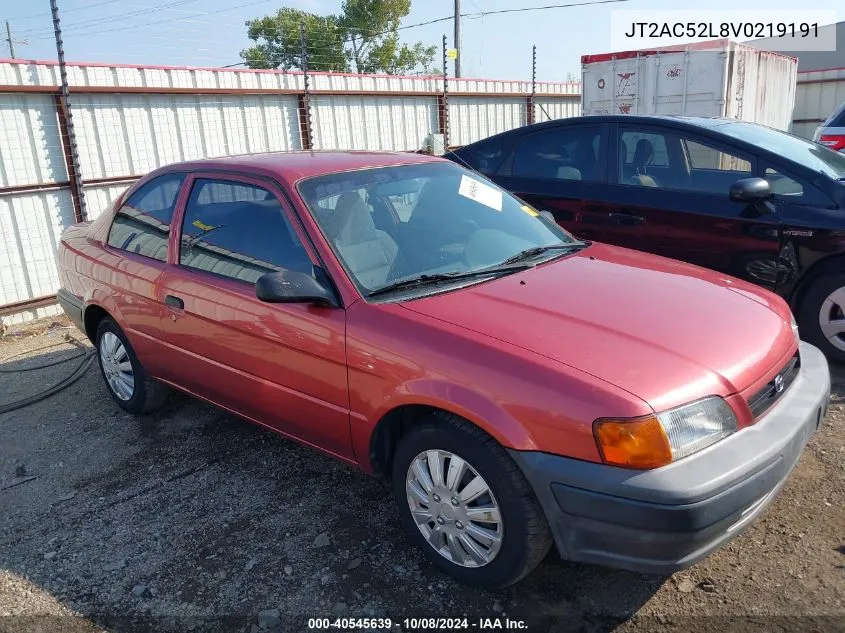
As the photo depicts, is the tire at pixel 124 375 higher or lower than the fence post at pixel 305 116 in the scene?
lower

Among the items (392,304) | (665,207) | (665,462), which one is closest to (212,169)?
(392,304)

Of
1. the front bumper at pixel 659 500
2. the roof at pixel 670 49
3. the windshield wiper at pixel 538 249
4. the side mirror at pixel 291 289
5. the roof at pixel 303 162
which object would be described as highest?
the roof at pixel 670 49

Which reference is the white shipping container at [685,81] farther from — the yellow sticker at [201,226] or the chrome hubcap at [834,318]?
the yellow sticker at [201,226]

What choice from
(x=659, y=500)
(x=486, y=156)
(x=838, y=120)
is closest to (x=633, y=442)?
(x=659, y=500)

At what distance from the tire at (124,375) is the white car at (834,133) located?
8.01m

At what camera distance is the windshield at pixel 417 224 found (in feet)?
10.1

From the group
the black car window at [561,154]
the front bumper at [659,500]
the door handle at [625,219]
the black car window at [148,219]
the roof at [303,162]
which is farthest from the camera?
the black car window at [561,154]

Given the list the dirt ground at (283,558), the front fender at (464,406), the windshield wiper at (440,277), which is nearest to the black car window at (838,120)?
the dirt ground at (283,558)

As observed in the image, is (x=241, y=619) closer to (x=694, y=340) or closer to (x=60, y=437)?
(x=694, y=340)

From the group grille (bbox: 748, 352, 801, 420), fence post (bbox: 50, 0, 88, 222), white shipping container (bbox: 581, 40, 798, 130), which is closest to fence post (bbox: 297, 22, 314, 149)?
fence post (bbox: 50, 0, 88, 222)

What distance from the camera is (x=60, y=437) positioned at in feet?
14.3

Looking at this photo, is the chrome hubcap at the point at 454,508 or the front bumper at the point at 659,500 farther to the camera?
the chrome hubcap at the point at 454,508

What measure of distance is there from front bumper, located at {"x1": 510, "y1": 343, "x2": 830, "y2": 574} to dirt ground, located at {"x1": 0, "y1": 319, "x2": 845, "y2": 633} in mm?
420

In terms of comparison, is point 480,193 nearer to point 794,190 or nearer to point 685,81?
point 794,190
